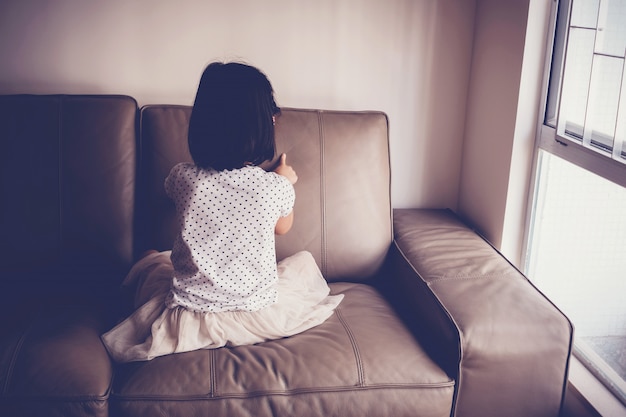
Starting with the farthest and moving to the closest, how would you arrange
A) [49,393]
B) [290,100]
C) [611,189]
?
[290,100], [611,189], [49,393]

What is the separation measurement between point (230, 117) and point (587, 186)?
3.53 ft

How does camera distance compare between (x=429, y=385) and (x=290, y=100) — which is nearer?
(x=429, y=385)

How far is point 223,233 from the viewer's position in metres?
1.55

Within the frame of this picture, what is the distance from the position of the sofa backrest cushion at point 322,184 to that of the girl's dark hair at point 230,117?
429 mm

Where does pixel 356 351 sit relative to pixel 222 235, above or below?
below

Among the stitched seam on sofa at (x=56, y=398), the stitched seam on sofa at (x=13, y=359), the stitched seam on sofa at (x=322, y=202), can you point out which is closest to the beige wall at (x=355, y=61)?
the stitched seam on sofa at (x=322, y=202)

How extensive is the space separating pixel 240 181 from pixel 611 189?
103 cm

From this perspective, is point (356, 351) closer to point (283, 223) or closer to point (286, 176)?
point (283, 223)

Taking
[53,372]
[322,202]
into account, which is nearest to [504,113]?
[322,202]

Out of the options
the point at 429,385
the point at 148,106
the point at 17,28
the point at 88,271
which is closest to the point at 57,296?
the point at 88,271

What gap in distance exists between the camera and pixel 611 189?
5.48ft

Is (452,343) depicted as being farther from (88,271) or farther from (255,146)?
(88,271)

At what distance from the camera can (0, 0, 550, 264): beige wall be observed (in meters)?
2.03

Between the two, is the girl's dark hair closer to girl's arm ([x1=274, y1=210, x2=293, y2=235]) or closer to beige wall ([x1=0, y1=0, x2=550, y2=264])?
girl's arm ([x1=274, y1=210, x2=293, y2=235])
